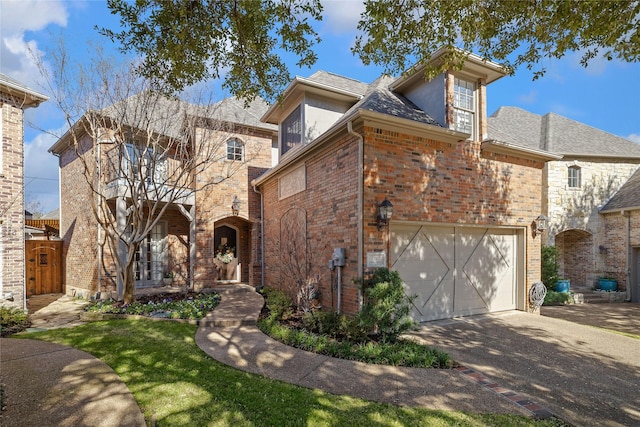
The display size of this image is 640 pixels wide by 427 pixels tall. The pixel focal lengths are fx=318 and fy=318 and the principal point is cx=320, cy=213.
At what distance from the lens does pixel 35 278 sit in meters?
12.7

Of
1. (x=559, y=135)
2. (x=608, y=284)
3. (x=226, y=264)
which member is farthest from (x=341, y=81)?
(x=608, y=284)

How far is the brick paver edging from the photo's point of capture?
3612mm

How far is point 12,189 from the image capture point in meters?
8.63

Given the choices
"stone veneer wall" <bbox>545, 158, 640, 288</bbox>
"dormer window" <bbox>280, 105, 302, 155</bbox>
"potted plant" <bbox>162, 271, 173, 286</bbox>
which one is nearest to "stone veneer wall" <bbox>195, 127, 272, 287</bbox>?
"potted plant" <bbox>162, 271, 173, 286</bbox>

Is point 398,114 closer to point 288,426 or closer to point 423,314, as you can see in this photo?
point 423,314

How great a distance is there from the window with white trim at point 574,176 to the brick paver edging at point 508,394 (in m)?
13.9

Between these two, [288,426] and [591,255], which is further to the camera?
[591,255]

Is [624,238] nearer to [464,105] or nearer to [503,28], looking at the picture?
[464,105]

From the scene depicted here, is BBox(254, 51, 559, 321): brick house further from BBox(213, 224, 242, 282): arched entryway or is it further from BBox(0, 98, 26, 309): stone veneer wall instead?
BBox(0, 98, 26, 309): stone veneer wall

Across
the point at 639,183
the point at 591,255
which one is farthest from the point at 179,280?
the point at 639,183

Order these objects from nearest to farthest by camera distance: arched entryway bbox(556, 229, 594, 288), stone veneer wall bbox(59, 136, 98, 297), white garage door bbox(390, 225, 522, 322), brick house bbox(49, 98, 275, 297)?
white garage door bbox(390, 225, 522, 322), brick house bbox(49, 98, 275, 297), stone veneer wall bbox(59, 136, 98, 297), arched entryway bbox(556, 229, 594, 288)

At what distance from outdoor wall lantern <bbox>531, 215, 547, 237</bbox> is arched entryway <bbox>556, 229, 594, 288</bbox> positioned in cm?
738

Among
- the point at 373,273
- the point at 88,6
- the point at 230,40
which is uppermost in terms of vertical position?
the point at 88,6

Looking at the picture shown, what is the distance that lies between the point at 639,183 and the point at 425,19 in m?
15.3
